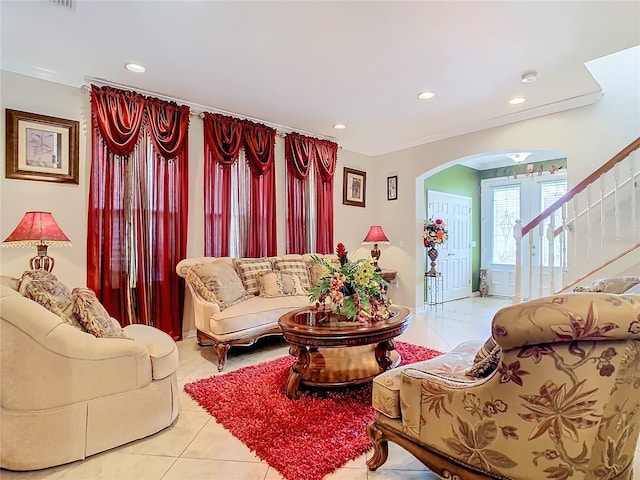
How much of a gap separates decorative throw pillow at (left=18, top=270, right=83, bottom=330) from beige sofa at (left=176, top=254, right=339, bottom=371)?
47.5 inches

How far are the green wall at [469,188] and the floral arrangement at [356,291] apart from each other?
164 inches

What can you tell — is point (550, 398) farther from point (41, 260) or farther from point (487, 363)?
point (41, 260)

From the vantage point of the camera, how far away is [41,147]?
3076 mm

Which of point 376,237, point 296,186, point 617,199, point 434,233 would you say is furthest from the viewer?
point 434,233

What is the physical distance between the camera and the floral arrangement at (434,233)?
554 centimetres

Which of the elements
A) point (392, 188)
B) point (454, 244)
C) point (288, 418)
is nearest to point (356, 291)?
point (288, 418)

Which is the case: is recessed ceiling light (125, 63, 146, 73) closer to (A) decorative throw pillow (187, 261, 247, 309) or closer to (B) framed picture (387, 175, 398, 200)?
(A) decorative throw pillow (187, 261, 247, 309)

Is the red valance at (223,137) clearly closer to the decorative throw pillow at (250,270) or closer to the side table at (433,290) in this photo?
the decorative throw pillow at (250,270)

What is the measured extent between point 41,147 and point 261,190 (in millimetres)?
2270

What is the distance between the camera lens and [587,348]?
105 centimetres

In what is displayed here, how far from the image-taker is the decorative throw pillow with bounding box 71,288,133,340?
→ 1999mm

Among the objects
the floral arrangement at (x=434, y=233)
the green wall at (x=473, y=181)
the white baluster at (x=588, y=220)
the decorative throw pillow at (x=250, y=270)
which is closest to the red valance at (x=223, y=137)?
the decorative throw pillow at (x=250, y=270)

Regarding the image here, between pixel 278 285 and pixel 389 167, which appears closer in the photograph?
pixel 278 285

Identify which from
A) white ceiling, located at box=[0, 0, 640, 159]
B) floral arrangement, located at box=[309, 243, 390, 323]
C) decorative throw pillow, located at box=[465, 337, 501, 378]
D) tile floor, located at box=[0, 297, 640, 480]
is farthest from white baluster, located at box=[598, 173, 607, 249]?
decorative throw pillow, located at box=[465, 337, 501, 378]
